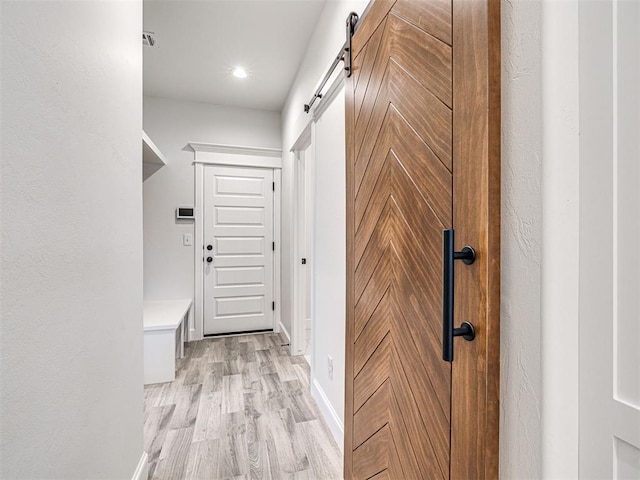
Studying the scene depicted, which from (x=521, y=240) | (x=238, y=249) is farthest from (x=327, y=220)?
(x=238, y=249)

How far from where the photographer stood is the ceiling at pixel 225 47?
6.73 ft

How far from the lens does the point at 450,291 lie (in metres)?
0.70

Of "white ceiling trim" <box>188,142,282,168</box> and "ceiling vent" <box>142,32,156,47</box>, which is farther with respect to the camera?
"white ceiling trim" <box>188,142,282,168</box>

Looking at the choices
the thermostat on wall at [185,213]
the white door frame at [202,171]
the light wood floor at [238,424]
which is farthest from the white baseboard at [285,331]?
the thermostat on wall at [185,213]

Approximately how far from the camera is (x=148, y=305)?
125 inches

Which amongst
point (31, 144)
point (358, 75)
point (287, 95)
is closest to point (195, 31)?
point (287, 95)

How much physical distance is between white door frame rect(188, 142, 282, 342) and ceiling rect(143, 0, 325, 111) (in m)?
0.54

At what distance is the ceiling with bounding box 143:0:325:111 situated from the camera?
2053 mm

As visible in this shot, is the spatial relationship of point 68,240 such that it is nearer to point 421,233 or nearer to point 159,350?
point 421,233

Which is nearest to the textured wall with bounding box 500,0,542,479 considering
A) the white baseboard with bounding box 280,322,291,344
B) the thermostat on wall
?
the white baseboard with bounding box 280,322,291,344

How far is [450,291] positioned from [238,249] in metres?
3.24
